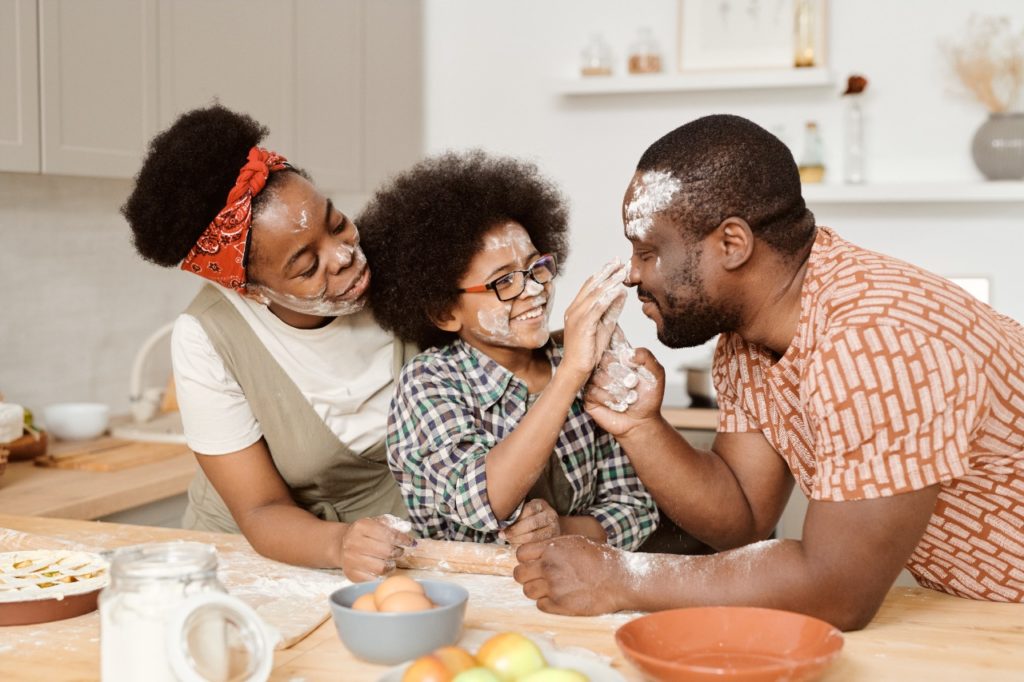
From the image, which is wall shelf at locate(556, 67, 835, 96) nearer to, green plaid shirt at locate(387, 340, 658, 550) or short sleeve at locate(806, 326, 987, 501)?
green plaid shirt at locate(387, 340, 658, 550)

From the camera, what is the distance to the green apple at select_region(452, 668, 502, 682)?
93cm

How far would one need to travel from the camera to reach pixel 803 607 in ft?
3.90

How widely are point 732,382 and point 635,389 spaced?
14cm

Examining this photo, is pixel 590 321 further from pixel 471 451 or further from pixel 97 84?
pixel 97 84

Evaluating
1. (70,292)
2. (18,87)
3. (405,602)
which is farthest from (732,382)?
(70,292)

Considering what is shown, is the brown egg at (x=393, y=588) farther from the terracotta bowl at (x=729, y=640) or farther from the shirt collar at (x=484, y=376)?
the shirt collar at (x=484, y=376)

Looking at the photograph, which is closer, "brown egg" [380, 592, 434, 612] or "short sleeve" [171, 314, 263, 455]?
"brown egg" [380, 592, 434, 612]

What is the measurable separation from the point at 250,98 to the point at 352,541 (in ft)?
6.62

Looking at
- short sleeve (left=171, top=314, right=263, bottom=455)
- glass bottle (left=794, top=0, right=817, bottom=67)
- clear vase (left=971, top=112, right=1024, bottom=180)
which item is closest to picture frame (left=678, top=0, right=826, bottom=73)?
glass bottle (left=794, top=0, right=817, bottom=67)

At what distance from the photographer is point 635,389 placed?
1590 millimetres

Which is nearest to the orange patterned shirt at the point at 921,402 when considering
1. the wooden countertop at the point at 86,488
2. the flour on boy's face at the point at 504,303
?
the flour on boy's face at the point at 504,303

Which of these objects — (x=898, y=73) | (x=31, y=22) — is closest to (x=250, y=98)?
(x=31, y=22)

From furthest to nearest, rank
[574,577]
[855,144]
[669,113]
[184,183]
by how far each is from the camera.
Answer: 1. [669,113]
2. [855,144]
3. [184,183]
4. [574,577]

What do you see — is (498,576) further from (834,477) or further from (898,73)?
(898,73)
